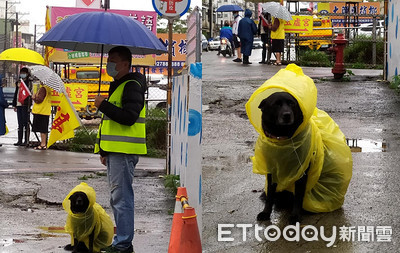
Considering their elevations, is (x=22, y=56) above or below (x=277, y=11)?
below

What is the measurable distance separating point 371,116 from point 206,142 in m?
3.33

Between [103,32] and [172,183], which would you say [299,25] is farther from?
[103,32]

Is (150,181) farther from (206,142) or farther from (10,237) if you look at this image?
(10,237)

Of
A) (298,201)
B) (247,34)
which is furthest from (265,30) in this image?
(298,201)

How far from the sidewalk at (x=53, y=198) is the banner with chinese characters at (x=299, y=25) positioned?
310 inches

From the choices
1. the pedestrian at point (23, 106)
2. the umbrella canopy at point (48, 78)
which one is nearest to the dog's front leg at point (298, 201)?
the umbrella canopy at point (48, 78)

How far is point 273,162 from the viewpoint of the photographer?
19.6 ft

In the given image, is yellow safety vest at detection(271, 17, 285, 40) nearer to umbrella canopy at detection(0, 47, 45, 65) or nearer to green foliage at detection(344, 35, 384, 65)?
green foliage at detection(344, 35, 384, 65)

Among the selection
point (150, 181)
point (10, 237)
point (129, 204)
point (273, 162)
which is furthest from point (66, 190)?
point (273, 162)

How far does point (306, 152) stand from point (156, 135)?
896cm

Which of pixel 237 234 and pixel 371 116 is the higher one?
pixel 371 116

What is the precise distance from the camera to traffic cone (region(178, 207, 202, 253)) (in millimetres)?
5273

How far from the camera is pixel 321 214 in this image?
253 inches

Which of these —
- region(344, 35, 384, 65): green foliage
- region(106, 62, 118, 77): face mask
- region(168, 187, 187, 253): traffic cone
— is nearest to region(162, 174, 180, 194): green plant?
region(106, 62, 118, 77): face mask
